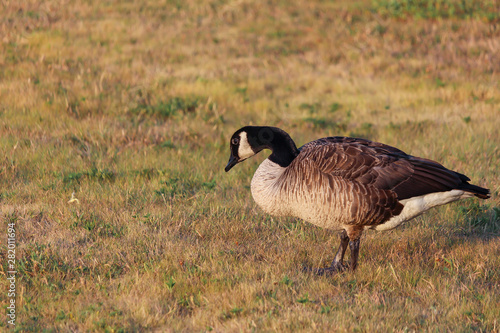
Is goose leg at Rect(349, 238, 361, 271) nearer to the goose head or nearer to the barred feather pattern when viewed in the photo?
the barred feather pattern

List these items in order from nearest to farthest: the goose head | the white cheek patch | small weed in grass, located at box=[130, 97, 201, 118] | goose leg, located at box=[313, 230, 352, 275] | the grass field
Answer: the grass field, goose leg, located at box=[313, 230, 352, 275], the goose head, the white cheek patch, small weed in grass, located at box=[130, 97, 201, 118]

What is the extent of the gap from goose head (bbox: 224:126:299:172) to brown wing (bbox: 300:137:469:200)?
0.47m

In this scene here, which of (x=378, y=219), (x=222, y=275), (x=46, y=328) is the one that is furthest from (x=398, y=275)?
(x=46, y=328)

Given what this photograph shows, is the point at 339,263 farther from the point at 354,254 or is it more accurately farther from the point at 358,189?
the point at 358,189

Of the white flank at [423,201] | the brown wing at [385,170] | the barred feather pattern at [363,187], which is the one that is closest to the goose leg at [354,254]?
the barred feather pattern at [363,187]

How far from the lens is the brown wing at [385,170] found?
18.1ft

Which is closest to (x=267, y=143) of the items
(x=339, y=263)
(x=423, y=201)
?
(x=339, y=263)

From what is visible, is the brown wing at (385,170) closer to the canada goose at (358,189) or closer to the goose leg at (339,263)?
the canada goose at (358,189)

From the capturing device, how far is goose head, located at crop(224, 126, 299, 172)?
6.32m

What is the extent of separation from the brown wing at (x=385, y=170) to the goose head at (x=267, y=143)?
471mm

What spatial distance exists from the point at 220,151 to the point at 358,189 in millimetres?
4580

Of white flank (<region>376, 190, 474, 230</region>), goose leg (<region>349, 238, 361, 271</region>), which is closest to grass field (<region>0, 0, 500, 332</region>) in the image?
goose leg (<region>349, 238, 361, 271</region>)

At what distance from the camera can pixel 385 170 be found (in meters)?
5.61

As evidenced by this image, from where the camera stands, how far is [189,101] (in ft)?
37.8
